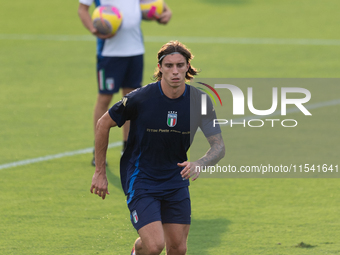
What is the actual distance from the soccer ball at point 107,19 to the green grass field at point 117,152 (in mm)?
1810

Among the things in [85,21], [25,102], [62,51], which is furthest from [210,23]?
[85,21]

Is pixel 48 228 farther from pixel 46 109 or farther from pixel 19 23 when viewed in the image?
pixel 19 23

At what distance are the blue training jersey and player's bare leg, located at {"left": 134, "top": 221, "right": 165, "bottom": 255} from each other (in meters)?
0.35

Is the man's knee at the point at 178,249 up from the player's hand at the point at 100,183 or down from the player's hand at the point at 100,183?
down

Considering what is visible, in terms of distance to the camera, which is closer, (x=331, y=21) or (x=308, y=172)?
(x=308, y=172)

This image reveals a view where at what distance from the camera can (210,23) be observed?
69.2ft

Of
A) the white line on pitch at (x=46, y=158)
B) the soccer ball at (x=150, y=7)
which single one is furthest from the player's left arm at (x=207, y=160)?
the soccer ball at (x=150, y=7)

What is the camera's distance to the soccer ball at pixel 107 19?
28.7ft

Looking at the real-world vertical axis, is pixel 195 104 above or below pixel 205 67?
above

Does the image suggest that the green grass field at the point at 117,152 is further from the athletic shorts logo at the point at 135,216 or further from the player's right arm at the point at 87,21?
the player's right arm at the point at 87,21

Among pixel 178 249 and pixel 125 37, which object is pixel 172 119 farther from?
pixel 125 37

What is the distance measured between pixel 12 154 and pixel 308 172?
4.22 meters

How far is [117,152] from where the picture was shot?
9.50 meters

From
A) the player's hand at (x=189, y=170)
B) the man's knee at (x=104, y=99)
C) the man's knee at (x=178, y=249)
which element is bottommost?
the man's knee at (x=178, y=249)
